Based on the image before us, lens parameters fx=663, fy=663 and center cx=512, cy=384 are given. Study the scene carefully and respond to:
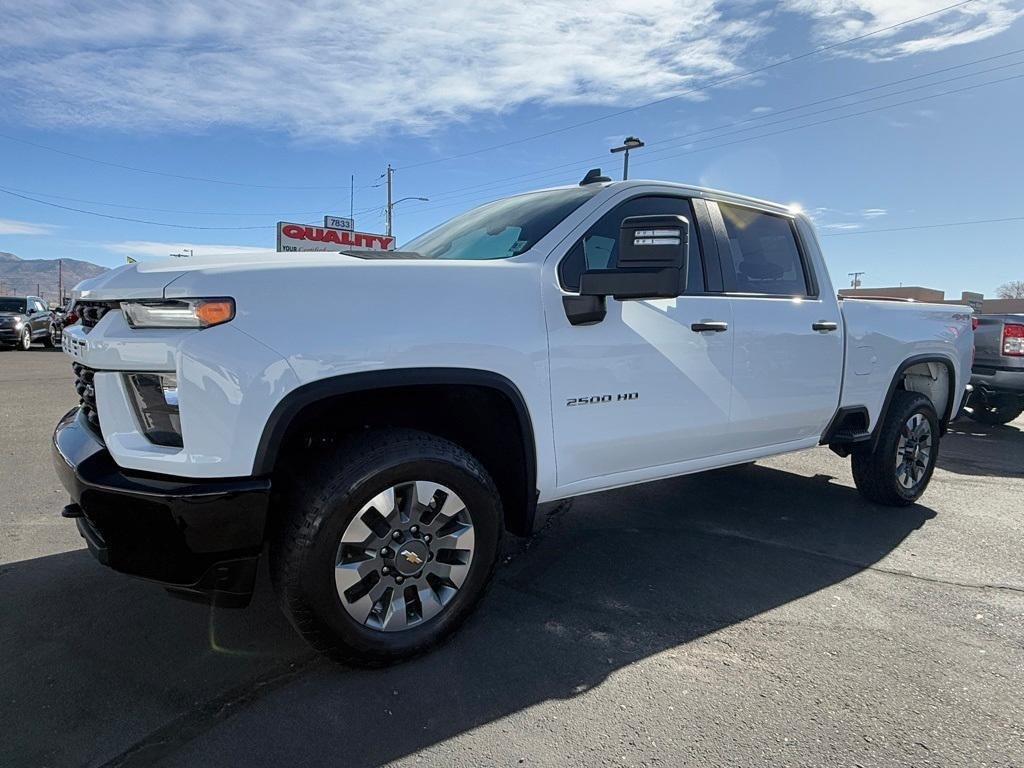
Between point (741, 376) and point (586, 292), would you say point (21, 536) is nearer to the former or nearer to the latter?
point (586, 292)

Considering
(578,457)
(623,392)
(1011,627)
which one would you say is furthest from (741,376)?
(1011,627)

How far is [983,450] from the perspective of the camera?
7316 millimetres

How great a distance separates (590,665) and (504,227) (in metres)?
2.06

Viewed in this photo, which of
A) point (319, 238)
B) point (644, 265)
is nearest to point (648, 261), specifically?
point (644, 265)

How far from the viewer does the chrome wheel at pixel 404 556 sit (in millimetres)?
2410

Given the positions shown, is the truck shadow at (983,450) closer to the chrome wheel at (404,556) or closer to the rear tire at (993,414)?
the rear tire at (993,414)

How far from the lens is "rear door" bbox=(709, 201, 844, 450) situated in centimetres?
361

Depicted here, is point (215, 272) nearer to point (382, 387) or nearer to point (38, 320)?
point (382, 387)

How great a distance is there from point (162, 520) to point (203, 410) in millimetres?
382

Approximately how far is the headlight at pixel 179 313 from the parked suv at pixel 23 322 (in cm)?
2127

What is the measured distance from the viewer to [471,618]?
9.48ft

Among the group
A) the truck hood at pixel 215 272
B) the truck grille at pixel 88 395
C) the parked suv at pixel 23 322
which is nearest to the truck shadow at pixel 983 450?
the truck hood at pixel 215 272

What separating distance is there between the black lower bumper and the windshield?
154 centimetres

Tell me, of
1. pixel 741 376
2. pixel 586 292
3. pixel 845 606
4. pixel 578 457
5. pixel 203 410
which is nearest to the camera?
pixel 203 410
